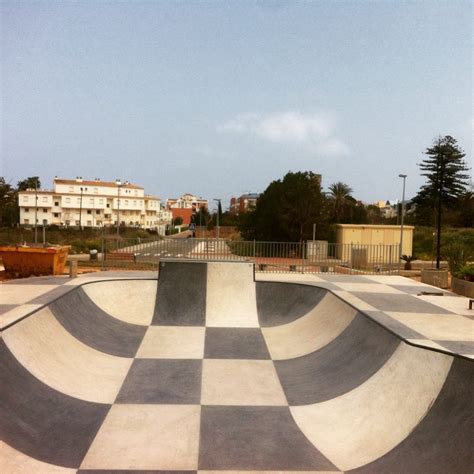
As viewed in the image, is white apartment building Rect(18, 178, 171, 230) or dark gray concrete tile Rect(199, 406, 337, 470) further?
white apartment building Rect(18, 178, 171, 230)

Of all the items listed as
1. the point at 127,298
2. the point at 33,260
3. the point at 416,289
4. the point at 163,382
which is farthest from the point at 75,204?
the point at 163,382

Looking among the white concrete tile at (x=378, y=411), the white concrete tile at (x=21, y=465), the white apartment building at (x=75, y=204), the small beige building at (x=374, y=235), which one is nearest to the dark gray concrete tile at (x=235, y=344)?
the white concrete tile at (x=378, y=411)

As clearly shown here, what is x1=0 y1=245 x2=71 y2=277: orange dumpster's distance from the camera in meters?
13.4

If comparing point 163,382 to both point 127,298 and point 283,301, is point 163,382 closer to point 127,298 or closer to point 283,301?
point 127,298

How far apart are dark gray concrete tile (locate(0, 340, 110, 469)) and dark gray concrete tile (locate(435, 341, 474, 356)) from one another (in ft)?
16.4

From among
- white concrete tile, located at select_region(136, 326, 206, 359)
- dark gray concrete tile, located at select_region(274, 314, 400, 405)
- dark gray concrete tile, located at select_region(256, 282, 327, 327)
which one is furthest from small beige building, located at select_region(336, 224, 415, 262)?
dark gray concrete tile, located at select_region(274, 314, 400, 405)

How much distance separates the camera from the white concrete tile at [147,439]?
13.6 ft

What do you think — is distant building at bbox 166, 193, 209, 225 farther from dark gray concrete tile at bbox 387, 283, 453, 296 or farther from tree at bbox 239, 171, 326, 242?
dark gray concrete tile at bbox 387, 283, 453, 296

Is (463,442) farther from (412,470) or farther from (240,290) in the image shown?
(240,290)

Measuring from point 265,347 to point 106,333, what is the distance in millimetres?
3460

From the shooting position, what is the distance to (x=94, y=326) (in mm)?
8789

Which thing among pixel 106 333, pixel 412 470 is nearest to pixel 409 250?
pixel 106 333

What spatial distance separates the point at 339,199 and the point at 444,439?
175 feet

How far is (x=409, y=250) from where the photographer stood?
30.9m
